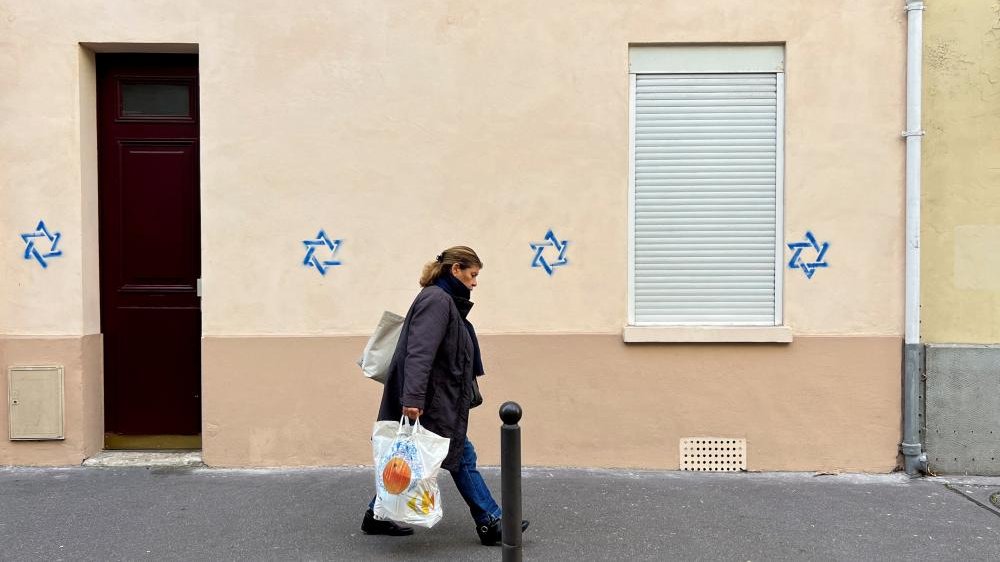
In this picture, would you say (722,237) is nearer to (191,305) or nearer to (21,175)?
(191,305)

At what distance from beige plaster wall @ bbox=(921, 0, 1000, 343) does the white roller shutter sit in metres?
1.13

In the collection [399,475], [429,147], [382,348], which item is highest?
[429,147]

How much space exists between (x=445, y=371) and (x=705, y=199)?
2.83 meters

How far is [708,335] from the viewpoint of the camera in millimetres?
6121

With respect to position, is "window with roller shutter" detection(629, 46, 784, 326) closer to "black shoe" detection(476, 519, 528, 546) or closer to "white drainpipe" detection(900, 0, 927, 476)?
"white drainpipe" detection(900, 0, 927, 476)

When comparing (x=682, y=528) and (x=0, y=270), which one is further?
(x=0, y=270)

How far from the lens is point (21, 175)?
6105 mm

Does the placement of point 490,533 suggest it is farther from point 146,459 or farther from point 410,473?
point 146,459

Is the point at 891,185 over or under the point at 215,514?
over

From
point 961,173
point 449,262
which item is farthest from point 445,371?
point 961,173

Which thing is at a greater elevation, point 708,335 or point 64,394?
point 708,335

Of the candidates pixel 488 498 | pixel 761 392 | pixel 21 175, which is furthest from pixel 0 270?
pixel 761 392

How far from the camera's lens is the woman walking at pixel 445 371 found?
434 cm

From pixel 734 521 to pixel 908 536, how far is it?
1.01 m
